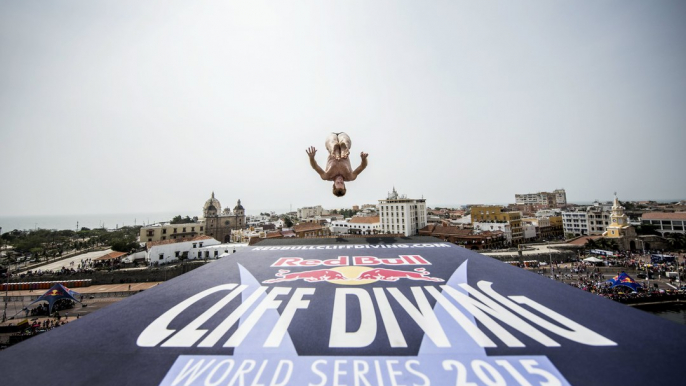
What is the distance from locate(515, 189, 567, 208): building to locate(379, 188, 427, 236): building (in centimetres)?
Answer: 9383

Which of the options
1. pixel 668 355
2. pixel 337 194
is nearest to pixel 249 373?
pixel 668 355

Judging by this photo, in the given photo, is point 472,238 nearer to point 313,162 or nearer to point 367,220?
point 367,220

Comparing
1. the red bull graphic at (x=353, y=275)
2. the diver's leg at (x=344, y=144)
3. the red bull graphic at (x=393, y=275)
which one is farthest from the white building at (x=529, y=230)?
the red bull graphic at (x=353, y=275)

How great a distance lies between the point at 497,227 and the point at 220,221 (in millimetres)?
59351

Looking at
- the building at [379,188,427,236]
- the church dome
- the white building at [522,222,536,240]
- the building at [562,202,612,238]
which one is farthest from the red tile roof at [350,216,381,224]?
the building at [562,202,612,238]

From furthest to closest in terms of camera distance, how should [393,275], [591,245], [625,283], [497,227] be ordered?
[497,227] < [591,245] < [625,283] < [393,275]

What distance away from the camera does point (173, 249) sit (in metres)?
37.0

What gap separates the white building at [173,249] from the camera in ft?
115

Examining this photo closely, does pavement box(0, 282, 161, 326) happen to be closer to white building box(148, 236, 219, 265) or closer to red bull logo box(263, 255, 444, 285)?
white building box(148, 236, 219, 265)

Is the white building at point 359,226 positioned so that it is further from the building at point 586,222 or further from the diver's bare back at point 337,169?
the diver's bare back at point 337,169

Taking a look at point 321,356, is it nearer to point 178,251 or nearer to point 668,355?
point 668,355

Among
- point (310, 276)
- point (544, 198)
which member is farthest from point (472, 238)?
point (544, 198)

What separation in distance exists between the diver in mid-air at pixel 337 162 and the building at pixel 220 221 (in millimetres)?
57122

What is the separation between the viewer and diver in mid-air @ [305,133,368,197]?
8359mm
